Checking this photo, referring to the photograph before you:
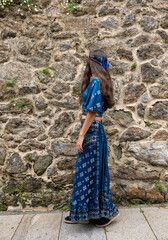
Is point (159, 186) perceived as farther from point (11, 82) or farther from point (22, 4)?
point (22, 4)

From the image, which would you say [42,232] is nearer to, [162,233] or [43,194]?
[43,194]

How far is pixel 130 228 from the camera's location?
83.3 inches

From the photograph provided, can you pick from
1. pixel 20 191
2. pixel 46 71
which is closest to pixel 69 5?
pixel 46 71

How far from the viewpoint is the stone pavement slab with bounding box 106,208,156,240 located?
1987 millimetres

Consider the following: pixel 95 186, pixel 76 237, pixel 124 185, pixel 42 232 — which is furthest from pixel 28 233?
pixel 124 185

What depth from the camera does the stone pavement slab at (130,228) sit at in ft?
6.52

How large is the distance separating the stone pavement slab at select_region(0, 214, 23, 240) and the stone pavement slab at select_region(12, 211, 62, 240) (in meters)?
0.05

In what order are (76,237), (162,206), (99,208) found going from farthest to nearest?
(162,206)
(99,208)
(76,237)

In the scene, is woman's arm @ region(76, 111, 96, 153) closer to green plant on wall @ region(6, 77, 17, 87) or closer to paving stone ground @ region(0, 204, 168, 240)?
paving stone ground @ region(0, 204, 168, 240)

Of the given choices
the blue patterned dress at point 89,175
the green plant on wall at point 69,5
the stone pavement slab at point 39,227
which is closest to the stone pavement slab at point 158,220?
the blue patterned dress at point 89,175

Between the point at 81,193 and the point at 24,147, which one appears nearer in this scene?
the point at 81,193

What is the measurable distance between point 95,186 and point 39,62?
64.6 inches

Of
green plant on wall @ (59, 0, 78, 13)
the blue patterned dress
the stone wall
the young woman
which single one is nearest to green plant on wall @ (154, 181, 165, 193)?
the stone wall

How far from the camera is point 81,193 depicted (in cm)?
204
